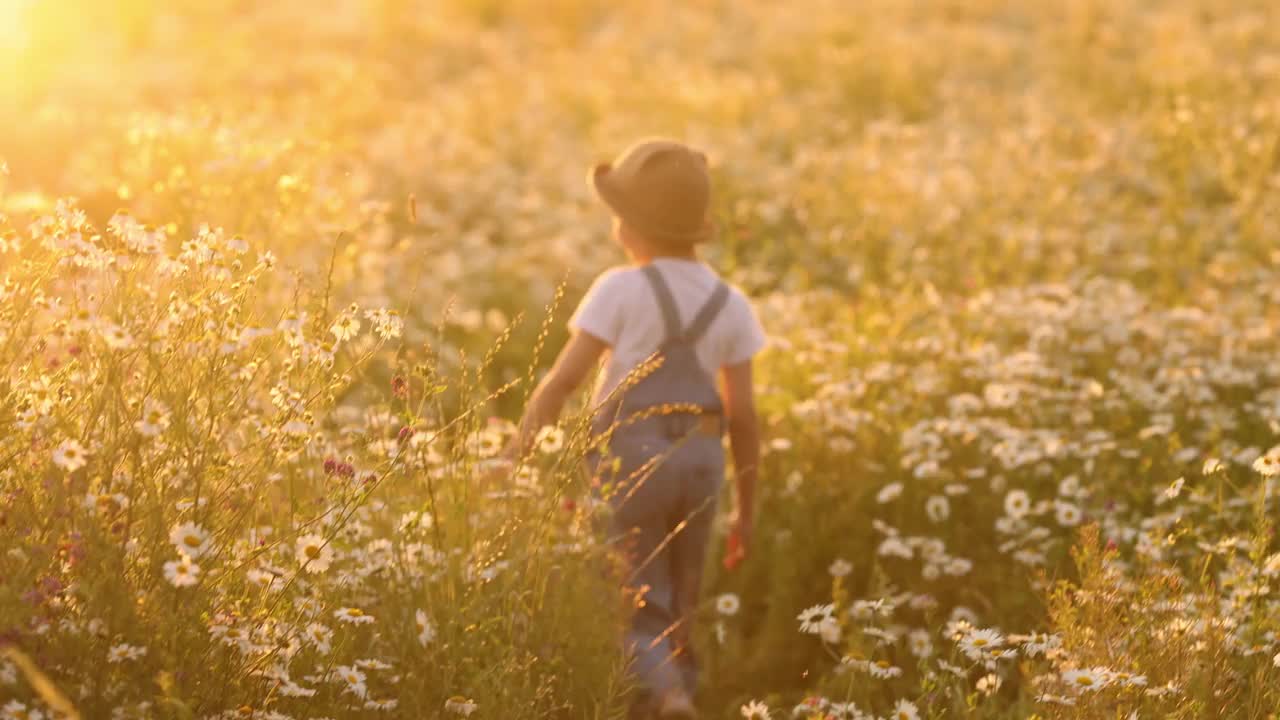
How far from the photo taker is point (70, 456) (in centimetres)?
302

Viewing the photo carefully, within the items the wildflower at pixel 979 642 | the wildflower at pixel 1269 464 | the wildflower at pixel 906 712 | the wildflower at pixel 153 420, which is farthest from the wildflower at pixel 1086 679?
the wildflower at pixel 153 420

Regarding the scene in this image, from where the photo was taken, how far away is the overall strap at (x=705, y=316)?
188 inches

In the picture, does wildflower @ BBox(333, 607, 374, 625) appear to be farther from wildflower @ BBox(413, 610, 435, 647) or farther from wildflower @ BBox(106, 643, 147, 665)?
wildflower @ BBox(106, 643, 147, 665)

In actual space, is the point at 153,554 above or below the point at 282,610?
above

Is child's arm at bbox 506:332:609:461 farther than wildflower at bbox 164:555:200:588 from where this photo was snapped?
Yes

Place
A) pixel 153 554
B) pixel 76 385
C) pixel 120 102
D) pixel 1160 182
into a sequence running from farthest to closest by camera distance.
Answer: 1. pixel 120 102
2. pixel 1160 182
3. pixel 76 385
4. pixel 153 554

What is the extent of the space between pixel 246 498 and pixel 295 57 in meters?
16.6

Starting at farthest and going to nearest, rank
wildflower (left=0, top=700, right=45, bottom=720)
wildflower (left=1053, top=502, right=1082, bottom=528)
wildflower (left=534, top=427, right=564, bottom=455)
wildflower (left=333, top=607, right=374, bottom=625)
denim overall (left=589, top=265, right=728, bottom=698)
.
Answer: wildflower (left=1053, top=502, right=1082, bottom=528) → denim overall (left=589, top=265, right=728, bottom=698) → wildflower (left=534, top=427, right=564, bottom=455) → wildflower (left=333, top=607, right=374, bottom=625) → wildflower (left=0, top=700, right=45, bottom=720)

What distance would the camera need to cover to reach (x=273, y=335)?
12.1 feet

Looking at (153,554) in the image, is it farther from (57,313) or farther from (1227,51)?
(1227,51)

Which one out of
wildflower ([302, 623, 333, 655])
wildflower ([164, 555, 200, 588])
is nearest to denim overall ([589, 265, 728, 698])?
wildflower ([302, 623, 333, 655])

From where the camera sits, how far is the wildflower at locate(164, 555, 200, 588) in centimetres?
286

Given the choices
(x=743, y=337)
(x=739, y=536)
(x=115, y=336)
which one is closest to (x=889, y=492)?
(x=739, y=536)

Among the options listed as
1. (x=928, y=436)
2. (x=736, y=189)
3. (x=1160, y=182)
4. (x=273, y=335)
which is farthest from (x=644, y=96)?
(x=273, y=335)
